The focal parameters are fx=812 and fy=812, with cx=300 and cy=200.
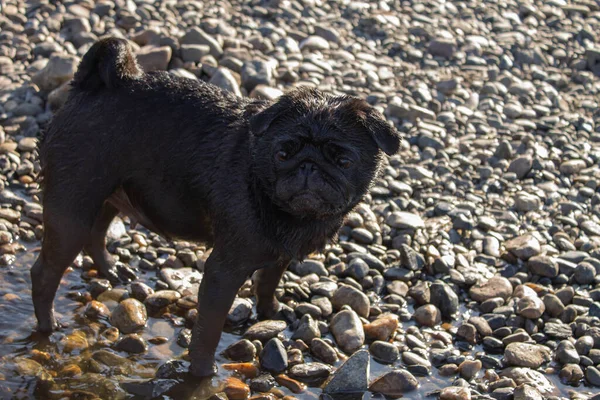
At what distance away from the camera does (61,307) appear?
25.5ft

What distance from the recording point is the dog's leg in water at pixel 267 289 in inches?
299

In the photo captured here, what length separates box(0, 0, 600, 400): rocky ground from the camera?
23.5 feet

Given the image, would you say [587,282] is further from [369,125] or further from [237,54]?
[237,54]

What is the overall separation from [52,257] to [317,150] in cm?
253

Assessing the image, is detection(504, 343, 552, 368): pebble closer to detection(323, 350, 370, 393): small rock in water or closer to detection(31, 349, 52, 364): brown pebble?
detection(323, 350, 370, 393): small rock in water

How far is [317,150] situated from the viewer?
610 cm

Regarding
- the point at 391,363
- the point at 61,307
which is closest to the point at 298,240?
the point at 391,363

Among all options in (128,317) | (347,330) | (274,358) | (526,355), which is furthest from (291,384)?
(526,355)

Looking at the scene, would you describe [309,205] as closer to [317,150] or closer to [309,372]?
[317,150]

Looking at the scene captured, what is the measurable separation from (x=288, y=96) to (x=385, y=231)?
130 inches

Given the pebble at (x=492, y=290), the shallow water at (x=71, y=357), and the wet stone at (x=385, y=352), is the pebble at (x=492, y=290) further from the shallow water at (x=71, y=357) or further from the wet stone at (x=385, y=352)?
the wet stone at (x=385, y=352)

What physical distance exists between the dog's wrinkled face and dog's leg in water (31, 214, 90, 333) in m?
1.66

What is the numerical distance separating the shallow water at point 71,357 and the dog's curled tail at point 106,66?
2.21m

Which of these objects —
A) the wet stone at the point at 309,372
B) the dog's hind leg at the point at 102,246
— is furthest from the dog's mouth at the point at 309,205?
the dog's hind leg at the point at 102,246
